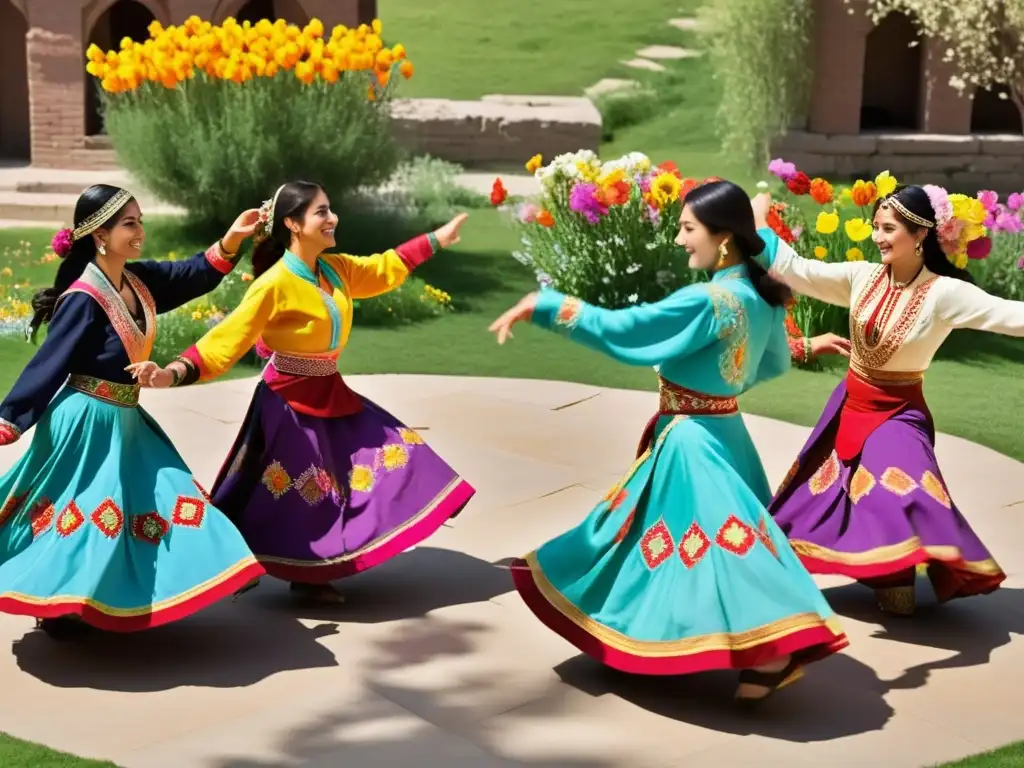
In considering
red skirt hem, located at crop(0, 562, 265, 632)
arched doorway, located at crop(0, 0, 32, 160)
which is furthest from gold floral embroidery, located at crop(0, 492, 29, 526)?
arched doorway, located at crop(0, 0, 32, 160)

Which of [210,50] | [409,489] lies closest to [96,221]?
[409,489]

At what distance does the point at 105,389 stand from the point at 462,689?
68.5 inches

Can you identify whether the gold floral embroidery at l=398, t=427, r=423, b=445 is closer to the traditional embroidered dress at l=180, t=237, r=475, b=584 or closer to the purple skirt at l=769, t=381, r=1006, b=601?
the traditional embroidered dress at l=180, t=237, r=475, b=584

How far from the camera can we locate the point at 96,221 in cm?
586

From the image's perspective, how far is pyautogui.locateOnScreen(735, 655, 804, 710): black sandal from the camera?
17.3 feet

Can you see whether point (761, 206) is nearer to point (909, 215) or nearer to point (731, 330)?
point (909, 215)

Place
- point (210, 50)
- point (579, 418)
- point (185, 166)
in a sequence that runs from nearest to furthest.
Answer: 1. point (579, 418)
2. point (210, 50)
3. point (185, 166)

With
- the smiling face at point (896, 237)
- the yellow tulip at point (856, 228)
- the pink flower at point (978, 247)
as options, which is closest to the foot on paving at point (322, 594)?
the smiling face at point (896, 237)

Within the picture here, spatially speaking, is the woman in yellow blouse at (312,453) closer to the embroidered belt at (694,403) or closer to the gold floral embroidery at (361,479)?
the gold floral embroidery at (361,479)

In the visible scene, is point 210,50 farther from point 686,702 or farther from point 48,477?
point 686,702

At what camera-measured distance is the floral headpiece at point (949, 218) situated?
6.20 metres

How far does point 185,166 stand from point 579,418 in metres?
6.00

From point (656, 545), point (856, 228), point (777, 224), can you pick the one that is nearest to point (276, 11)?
point (777, 224)

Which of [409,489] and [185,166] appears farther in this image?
[185,166]
